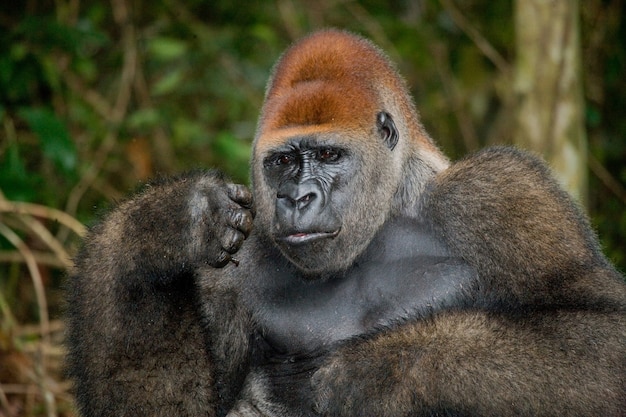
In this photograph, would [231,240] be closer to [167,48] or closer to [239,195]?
[239,195]

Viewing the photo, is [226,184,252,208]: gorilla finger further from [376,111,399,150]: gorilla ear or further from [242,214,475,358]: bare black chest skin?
[376,111,399,150]: gorilla ear

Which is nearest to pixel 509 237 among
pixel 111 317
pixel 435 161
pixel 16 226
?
pixel 435 161

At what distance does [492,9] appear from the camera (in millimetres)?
8797

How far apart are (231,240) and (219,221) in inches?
3.7

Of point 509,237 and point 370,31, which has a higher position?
point 370,31

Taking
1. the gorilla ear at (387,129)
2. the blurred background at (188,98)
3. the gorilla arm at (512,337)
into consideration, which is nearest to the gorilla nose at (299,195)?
the gorilla ear at (387,129)

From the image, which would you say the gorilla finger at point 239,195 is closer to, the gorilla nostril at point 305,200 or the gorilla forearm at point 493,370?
the gorilla nostril at point 305,200

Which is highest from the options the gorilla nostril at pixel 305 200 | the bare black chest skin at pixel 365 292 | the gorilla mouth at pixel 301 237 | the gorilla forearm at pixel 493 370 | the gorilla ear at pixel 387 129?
the gorilla ear at pixel 387 129

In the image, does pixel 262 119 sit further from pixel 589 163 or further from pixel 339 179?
pixel 589 163

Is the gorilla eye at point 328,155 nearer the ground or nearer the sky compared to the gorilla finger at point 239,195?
nearer the sky

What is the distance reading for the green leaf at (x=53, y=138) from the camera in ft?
18.8

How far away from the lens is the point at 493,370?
3.33 m

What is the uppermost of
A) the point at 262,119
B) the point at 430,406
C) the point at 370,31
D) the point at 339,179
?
the point at 370,31

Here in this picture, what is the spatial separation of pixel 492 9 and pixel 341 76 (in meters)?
5.32
